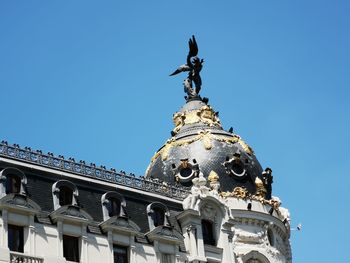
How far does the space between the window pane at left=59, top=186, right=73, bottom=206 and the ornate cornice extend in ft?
5.27

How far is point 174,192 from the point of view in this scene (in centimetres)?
5884

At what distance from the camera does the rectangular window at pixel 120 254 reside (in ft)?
170

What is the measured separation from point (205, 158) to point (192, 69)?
45.4ft

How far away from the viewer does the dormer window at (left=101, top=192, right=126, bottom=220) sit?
174 ft

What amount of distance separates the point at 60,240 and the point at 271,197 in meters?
28.8

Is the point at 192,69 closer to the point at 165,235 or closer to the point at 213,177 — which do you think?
the point at 213,177

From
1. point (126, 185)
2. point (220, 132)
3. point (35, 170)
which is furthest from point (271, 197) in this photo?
point (35, 170)

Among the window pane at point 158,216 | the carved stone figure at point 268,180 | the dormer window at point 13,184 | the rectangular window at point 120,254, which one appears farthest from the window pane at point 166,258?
the carved stone figure at point 268,180

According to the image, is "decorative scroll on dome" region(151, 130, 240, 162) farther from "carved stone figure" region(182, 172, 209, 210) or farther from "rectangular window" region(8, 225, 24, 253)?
"rectangular window" region(8, 225, 24, 253)

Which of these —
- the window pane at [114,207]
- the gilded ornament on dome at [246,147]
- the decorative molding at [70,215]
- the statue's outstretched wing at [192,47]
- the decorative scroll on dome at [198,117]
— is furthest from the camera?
the statue's outstretched wing at [192,47]

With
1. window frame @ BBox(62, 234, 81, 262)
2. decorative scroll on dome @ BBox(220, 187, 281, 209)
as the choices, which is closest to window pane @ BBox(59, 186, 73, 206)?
window frame @ BBox(62, 234, 81, 262)

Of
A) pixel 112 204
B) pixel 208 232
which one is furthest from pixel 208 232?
pixel 112 204

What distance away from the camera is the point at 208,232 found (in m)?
57.7

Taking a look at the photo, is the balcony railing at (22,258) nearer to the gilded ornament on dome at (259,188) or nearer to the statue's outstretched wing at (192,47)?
the gilded ornament on dome at (259,188)
